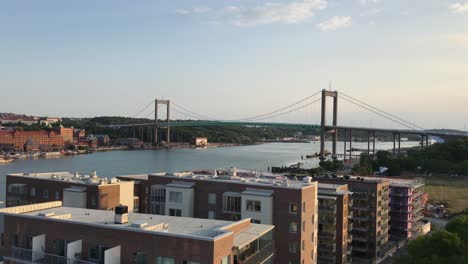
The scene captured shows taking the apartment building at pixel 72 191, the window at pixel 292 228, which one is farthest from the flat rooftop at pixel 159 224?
the apartment building at pixel 72 191

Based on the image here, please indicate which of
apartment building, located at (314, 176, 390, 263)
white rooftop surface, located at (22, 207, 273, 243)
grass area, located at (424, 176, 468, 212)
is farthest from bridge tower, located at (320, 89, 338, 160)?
white rooftop surface, located at (22, 207, 273, 243)

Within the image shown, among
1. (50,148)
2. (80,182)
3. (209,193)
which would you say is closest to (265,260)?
(209,193)

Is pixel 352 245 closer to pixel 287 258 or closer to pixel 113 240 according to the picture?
pixel 287 258

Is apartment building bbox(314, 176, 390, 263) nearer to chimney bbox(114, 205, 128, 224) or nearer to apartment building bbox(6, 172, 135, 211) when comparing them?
apartment building bbox(6, 172, 135, 211)

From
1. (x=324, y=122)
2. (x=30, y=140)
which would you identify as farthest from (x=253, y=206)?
(x=30, y=140)

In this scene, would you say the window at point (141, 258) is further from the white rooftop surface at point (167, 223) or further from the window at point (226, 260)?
the window at point (226, 260)

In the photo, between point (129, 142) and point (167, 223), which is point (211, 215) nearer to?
point (167, 223)
